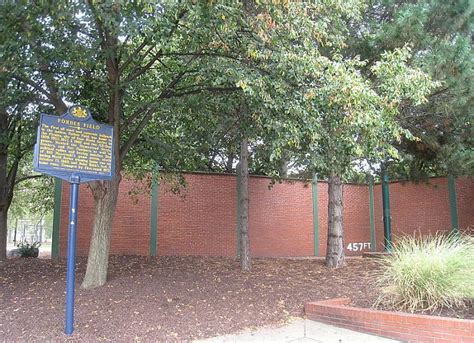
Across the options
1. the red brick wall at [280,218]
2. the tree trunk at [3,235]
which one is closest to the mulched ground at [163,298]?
the tree trunk at [3,235]

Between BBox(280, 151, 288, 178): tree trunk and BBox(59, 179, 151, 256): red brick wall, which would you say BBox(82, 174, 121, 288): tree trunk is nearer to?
BBox(280, 151, 288, 178): tree trunk

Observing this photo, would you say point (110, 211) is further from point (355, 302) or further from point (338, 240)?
point (338, 240)

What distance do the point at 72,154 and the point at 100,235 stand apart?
245cm

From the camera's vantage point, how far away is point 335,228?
12.7 meters

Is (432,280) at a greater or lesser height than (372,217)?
lesser

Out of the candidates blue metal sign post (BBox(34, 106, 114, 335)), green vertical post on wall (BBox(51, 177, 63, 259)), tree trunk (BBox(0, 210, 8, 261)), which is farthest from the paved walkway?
green vertical post on wall (BBox(51, 177, 63, 259))

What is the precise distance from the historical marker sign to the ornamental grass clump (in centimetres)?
481

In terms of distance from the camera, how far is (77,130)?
6.93 m

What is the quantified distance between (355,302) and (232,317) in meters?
2.18

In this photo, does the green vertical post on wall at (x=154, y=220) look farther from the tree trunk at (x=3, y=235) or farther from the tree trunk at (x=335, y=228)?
the tree trunk at (x=335, y=228)

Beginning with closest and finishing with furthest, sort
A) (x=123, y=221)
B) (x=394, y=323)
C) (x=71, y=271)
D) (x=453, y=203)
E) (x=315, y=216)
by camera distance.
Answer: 1. (x=71, y=271)
2. (x=394, y=323)
3. (x=123, y=221)
4. (x=453, y=203)
5. (x=315, y=216)

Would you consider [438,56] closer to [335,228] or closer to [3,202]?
[335,228]

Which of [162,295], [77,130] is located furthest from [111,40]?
[162,295]

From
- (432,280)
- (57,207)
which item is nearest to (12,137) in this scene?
(57,207)
